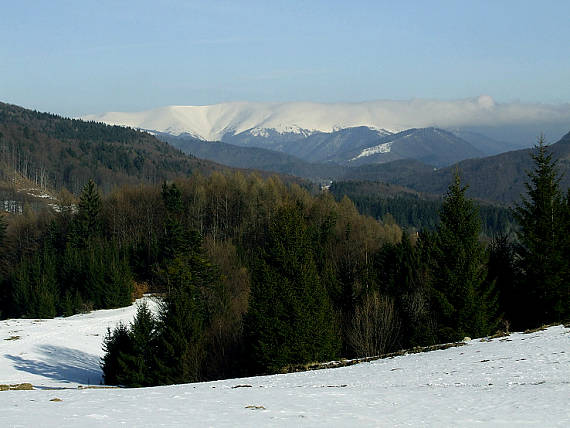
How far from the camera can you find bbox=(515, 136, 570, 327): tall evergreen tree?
38312mm

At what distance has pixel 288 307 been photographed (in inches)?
1464

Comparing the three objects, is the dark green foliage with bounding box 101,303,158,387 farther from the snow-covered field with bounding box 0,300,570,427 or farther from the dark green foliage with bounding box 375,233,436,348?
the dark green foliage with bounding box 375,233,436,348

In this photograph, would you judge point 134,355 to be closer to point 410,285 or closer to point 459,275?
point 459,275

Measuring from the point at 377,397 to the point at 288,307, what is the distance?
19.1m

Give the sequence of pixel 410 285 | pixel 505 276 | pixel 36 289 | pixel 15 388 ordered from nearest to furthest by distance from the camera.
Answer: pixel 15 388 → pixel 505 276 → pixel 410 285 → pixel 36 289

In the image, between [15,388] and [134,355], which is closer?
[15,388]

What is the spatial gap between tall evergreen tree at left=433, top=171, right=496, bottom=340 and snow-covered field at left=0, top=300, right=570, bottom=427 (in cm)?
708

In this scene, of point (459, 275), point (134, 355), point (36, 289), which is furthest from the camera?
point (36, 289)

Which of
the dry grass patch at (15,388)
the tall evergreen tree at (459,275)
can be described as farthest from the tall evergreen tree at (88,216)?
the tall evergreen tree at (459,275)

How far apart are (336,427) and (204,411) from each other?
4.53 m

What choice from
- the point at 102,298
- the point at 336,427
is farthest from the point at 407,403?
the point at 102,298

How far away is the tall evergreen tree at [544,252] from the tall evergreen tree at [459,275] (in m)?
3.32

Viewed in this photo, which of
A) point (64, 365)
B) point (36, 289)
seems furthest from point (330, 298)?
point (36, 289)

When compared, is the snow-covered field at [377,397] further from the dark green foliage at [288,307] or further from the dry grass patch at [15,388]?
the dark green foliage at [288,307]
